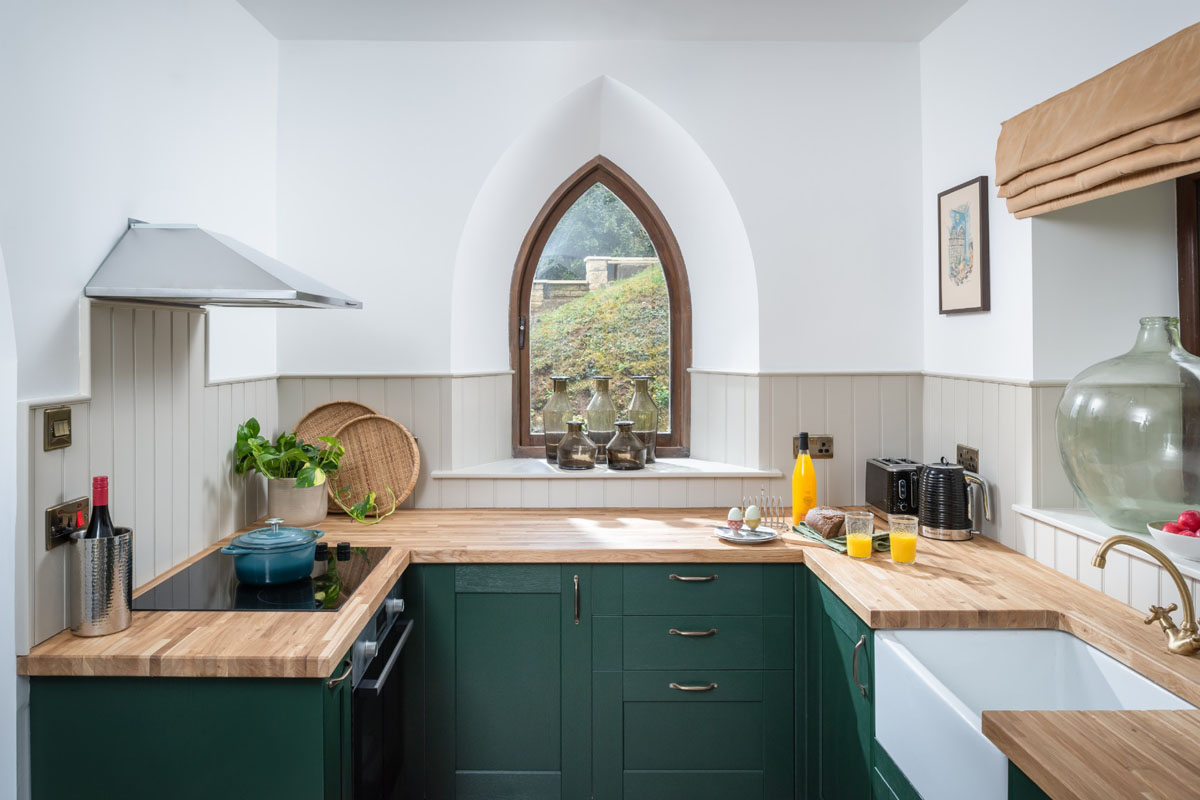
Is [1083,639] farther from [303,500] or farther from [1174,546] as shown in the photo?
[303,500]

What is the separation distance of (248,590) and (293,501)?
664 millimetres

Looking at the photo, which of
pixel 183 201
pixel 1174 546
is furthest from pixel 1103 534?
pixel 183 201

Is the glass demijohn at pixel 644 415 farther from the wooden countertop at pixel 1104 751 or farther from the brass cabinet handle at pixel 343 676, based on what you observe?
the wooden countertop at pixel 1104 751

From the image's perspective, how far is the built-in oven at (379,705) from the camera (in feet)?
6.42

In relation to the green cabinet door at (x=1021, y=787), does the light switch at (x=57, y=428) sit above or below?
above

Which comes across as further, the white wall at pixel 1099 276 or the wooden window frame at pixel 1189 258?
the white wall at pixel 1099 276

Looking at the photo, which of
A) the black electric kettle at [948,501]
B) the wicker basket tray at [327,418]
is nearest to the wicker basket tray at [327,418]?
the wicker basket tray at [327,418]

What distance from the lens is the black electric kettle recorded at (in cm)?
263

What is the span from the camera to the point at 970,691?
196 centimetres

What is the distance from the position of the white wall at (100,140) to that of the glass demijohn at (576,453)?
3.82 feet

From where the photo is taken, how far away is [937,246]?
9.92 feet

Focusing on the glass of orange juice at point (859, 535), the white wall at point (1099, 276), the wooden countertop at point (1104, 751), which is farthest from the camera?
the glass of orange juice at point (859, 535)

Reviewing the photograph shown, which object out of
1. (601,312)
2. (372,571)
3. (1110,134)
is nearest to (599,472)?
(601,312)

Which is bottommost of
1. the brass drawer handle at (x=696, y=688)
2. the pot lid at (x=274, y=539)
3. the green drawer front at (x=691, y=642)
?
the brass drawer handle at (x=696, y=688)
